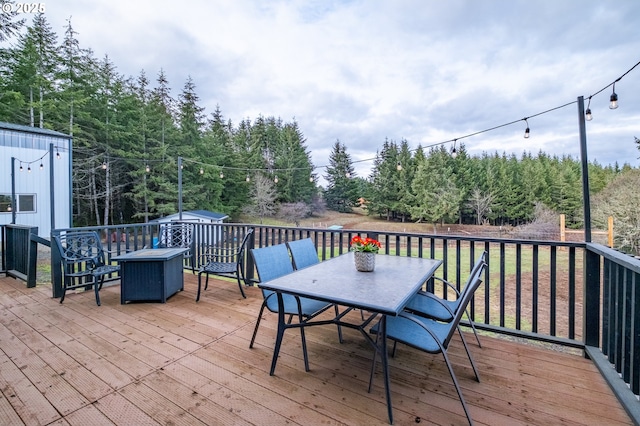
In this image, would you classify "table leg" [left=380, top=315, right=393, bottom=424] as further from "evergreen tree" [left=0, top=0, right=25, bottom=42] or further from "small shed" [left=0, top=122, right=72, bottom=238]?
"small shed" [left=0, top=122, right=72, bottom=238]

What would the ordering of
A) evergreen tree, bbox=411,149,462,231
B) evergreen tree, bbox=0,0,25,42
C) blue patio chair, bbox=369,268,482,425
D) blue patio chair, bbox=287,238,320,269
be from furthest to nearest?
evergreen tree, bbox=411,149,462,231
evergreen tree, bbox=0,0,25,42
blue patio chair, bbox=287,238,320,269
blue patio chair, bbox=369,268,482,425

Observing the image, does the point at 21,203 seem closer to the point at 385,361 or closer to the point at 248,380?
the point at 248,380

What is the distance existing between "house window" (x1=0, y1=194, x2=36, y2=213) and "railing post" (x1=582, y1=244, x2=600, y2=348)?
1543cm

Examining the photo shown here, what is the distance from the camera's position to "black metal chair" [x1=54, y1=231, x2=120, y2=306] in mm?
3523

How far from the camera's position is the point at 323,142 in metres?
30.0

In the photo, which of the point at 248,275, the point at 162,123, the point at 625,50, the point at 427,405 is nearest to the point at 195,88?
the point at 162,123

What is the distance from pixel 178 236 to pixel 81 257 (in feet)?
4.48

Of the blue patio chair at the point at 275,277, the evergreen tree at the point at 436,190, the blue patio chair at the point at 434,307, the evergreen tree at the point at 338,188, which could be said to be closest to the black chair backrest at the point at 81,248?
the blue patio chair at the point at 275,277

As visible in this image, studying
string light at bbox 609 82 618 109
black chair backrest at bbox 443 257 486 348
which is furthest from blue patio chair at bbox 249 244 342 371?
string light at bbox 609 82 618 109

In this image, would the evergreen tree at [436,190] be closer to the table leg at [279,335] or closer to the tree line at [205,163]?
the tree line at [205,163]

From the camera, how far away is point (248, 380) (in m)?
1.94

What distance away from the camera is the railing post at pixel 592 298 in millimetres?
2248

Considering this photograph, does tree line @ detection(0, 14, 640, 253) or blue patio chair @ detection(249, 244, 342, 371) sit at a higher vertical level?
tree line @ detection(0, 14, 640, 253)

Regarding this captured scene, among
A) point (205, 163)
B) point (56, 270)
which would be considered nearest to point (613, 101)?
point (56, 270)
